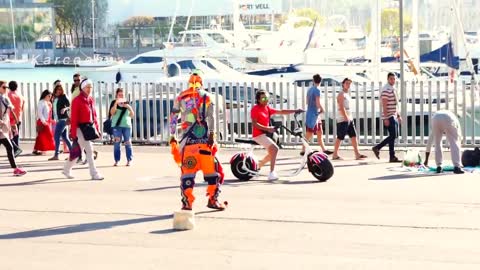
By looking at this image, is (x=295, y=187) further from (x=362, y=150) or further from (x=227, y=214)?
(x=362, y=150)

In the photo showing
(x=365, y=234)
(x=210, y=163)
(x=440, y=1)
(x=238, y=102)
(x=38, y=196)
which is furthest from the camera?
(x=440, y=1)

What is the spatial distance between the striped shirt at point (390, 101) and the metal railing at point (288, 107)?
2583 millimetres

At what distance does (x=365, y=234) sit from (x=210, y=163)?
2187 mm

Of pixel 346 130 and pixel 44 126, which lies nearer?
pixel 346 130

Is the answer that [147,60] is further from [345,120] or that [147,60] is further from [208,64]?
[345,120]

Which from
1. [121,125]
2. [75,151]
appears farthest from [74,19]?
[75,151]

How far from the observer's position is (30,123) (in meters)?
23.0

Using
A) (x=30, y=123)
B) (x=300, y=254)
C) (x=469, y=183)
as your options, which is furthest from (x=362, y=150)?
(x=300, y=254)

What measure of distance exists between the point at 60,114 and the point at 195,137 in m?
7.28

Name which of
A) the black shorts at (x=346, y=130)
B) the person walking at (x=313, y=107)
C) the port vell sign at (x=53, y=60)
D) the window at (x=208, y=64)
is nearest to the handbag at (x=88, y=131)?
the person walking at (x=313, y=107)

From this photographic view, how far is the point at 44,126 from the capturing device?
→ 1988 cm

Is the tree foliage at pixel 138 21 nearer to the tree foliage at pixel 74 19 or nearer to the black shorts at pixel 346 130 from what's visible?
Result: the tree foliage at pixel 74 19

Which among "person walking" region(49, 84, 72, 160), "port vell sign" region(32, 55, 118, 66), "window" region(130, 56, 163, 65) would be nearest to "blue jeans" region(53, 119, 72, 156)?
"person walking" region(49, 84, 72, 160)

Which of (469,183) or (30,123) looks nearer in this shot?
(469,183)
